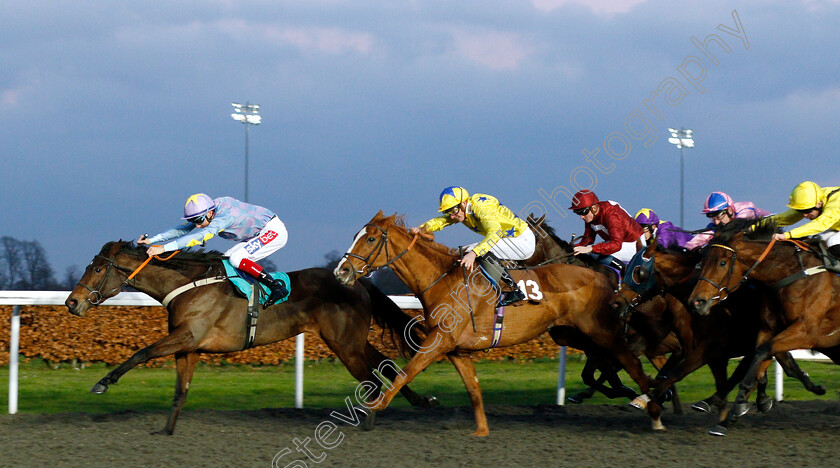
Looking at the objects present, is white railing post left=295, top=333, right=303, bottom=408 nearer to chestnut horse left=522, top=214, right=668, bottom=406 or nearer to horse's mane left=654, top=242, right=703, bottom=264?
chestnut horse left=522, top=214, right=668, bottom=406

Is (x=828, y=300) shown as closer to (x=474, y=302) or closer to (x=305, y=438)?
(x=474, y=302)

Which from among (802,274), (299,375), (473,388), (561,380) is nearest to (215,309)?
(299,375)

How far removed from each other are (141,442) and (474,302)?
6.99 ft

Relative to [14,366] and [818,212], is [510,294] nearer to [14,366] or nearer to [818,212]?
[818,212]

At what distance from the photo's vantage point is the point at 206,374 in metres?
7.94

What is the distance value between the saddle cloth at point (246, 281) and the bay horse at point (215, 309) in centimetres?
5

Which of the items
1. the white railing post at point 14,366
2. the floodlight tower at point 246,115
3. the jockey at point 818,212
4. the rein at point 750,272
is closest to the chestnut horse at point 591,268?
the rein at point 750,272

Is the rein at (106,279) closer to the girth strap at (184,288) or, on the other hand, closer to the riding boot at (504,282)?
the girth strap at (184,288)

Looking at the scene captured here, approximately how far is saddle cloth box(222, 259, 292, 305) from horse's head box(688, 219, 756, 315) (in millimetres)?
2619

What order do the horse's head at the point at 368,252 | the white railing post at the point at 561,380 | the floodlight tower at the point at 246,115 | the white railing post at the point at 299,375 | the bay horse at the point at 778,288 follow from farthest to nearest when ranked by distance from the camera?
1. the floodlight tower at the point at 246,115
2. the white railing post at the point at 561,380
3. the white railing post at the point at 299,375
4. the horse's head at the point at 368,252
5. the bay horse at the point at 778,288

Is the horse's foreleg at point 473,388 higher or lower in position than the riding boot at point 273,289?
lower

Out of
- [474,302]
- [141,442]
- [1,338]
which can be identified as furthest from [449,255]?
[1,338]

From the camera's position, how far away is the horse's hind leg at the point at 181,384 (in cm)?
491

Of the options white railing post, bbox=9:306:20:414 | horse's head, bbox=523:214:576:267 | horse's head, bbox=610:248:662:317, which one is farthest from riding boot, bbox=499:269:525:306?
white railing post, bbox=9:306:20:414
